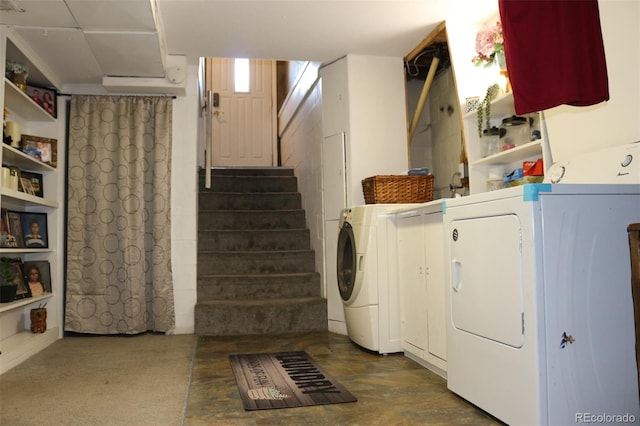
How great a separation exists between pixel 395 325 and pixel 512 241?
150 cm

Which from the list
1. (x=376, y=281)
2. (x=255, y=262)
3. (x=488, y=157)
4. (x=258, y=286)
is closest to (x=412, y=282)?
(x=376, y=281)

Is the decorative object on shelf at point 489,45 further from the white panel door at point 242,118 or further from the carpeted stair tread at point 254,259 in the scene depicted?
the white panel door at point 242,118

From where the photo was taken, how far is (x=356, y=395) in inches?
91.7

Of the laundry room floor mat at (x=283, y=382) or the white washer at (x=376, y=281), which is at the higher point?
the white washer at (x=376, y=281)

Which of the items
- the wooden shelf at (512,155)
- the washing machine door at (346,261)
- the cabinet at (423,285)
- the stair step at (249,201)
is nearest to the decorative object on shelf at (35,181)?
the stair step at (249,201)

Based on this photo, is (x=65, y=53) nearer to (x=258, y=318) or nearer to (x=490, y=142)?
(x=258, y=318)

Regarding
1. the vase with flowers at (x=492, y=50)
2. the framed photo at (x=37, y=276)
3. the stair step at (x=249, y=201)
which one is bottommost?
→ the framed photo at (x=37, y=276)

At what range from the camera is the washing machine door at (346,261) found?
3344 mm

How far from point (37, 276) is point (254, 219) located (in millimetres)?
2036

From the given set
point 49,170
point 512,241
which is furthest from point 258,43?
point 512,241

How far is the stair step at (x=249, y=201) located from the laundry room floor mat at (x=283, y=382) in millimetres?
2366

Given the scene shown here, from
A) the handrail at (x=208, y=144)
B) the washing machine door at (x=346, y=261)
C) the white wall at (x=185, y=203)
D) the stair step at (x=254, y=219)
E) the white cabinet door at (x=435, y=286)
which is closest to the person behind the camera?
the white cabinet door at (x=435, y=286)

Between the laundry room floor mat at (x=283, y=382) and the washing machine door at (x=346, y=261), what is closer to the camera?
the laundry room floor mat at (x=283, y=382)

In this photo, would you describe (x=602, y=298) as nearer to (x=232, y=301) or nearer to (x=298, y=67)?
(x=232, y=301)
